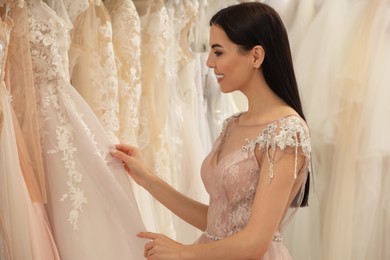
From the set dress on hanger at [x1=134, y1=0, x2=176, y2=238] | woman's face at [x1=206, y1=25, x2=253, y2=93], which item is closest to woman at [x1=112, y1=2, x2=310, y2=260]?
woman's face at [x1=206, y1=25, x2=253, y2=93]

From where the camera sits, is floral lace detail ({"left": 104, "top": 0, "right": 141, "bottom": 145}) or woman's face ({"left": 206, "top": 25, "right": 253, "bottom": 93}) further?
floral lace detail ({"left": 104, "top": 0, "right": 141, "bottom": 145})

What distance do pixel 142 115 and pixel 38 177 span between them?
2.23 ft

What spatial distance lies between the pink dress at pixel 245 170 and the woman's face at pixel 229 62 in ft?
0.39

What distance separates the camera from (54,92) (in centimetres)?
146

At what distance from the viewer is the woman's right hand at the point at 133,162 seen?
161 cm

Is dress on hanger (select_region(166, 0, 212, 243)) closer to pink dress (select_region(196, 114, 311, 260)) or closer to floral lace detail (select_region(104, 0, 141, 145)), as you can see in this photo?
floral lace detail (select_region(104, 0, 141, 145))

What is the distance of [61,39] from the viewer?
148cm

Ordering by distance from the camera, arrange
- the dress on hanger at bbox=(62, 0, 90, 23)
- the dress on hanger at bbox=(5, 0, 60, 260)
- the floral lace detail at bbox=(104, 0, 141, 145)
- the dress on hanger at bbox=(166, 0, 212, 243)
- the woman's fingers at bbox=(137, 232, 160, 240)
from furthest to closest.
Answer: the dress on hanger at bbox=(166, 0, 212, 243) → the floral lace detail at bbox=(104, 0, 141, 145) → the dress on hanger at bbox=(62, 0, 90, 23) → the woman's fingers at bbox=(137, 232, 160, 240) → the dress on hanger at bbox=(5, 0, 60, 260)

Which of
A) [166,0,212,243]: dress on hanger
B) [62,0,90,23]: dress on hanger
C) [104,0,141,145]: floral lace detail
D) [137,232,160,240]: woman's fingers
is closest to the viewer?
[137,232,160,240]: woman's fingers

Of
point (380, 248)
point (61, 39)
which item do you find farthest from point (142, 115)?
point (380, 248)

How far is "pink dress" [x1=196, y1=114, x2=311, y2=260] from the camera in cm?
143

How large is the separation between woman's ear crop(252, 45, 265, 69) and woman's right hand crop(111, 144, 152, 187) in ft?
1.32

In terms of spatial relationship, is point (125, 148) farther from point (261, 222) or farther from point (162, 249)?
point (261, 222)

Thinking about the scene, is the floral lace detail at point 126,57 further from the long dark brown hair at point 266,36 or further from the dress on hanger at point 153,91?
the long dark brown hair at point 266,36
